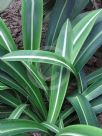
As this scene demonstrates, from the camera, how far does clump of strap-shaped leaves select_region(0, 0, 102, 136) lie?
1263mm

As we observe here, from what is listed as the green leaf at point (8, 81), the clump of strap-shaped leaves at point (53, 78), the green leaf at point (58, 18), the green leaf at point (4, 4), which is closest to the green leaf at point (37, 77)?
the clump of strap-shaped leaves at point (53, 78)

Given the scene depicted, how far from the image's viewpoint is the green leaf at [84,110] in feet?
3.93

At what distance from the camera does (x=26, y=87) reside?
1388 millimetres

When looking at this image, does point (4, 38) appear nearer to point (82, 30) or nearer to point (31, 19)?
point (31, 19)

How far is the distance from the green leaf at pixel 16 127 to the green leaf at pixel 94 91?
24cm

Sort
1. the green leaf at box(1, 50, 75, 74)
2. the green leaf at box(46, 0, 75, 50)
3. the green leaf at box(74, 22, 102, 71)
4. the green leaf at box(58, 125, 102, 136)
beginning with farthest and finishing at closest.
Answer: the green leaf at box(46, 0, 75, 50)
the green leaf at box(74, 22, 102, 71)
the green leaf at box(1, 50, 75, 74)
the green leaf at box(58, 125, 102, 136)

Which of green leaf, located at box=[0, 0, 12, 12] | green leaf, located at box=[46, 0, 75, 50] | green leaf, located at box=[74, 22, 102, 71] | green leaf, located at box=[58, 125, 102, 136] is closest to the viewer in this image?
green leaf, located at box=[58, 125, 102, 136]

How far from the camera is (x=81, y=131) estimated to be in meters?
1.07

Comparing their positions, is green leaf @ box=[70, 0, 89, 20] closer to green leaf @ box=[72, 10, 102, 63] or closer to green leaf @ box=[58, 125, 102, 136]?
green leaf @ box=[72, 10, 102, 63]

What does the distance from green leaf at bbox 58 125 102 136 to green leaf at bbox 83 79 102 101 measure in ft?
0.75

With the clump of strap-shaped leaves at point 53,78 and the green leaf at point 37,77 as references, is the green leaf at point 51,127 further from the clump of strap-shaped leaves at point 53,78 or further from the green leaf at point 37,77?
the green leaf at point 37,77

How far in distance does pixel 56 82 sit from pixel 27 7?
0.34 m

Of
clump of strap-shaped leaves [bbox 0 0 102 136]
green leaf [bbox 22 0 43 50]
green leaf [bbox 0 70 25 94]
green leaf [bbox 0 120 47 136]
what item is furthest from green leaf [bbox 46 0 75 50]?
green leaf [bbox 0 120 47 136]

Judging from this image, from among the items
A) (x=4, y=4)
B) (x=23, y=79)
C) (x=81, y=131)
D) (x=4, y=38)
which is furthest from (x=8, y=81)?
(x=4, y=4)
